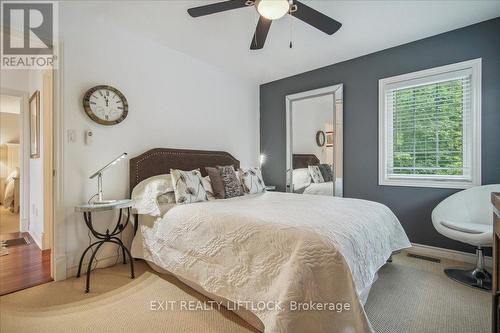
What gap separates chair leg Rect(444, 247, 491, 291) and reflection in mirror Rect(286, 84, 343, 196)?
5.04 feet

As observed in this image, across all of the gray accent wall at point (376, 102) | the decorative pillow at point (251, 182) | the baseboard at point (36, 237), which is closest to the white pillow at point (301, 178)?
the gray accent wall at point (376, 102)

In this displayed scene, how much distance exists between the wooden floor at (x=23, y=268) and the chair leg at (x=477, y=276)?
3.84 m

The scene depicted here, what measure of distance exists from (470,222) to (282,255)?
232cm

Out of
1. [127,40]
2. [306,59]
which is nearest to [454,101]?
[306,59]

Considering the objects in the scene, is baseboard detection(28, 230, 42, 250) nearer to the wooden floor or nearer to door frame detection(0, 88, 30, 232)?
the wooden floor

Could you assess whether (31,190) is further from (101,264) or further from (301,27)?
(301,27)

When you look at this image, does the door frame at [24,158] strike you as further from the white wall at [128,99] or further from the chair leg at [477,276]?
the chair leg at [477,276]

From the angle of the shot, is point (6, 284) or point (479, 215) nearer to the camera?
point (6, 284)

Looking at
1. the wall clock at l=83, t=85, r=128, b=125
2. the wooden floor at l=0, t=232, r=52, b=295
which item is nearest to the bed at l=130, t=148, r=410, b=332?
the wooden floor at l=0, t=232, r=52, b=295

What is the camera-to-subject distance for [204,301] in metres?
1.94

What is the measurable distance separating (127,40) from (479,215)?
13.8ft

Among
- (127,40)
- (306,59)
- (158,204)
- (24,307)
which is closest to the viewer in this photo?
(24,307)

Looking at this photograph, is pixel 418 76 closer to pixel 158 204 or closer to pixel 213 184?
pixel 213 184

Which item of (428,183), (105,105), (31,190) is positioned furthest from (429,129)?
(31,190)
